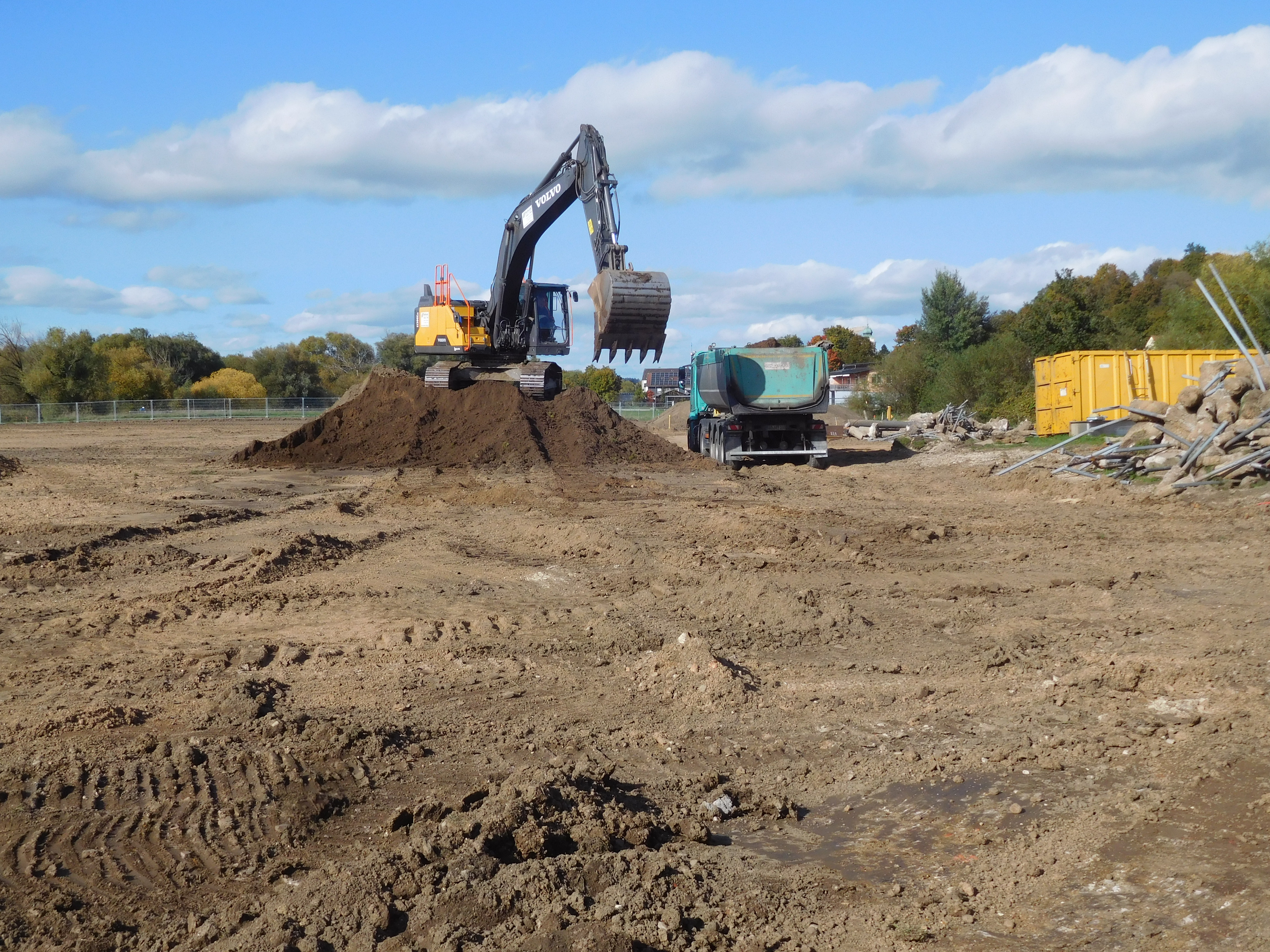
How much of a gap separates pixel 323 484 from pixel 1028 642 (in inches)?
574

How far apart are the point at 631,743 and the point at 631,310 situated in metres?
12.3

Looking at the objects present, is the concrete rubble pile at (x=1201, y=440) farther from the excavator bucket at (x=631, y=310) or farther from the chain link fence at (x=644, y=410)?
the chain link fence at (x=644, y=410)

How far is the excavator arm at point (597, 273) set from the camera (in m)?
17.4

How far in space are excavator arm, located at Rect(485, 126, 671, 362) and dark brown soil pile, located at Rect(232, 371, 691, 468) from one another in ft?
5.63

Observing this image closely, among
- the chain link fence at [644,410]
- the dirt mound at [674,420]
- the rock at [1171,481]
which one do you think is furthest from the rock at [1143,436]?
the chain link fence at [644,410]

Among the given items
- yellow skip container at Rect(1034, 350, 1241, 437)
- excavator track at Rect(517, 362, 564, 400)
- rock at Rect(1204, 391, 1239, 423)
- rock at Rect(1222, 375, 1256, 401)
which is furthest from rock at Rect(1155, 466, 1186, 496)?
excavator track at Rect(517, 362, 564, 400)

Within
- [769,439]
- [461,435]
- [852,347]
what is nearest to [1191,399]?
[769,439]

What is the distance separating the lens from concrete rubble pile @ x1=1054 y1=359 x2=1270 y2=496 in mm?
15594

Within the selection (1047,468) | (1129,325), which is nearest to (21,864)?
(1047,468)

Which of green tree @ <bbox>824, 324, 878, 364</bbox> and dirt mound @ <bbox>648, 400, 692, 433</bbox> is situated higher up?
green tree @ <bbox>824, 324, 878, 364</bbox>

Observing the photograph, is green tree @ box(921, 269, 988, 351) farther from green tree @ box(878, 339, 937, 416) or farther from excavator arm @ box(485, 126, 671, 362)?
excavator arm @ box(485, 126, 671, 362)

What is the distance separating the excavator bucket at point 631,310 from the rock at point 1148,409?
8.49 meters

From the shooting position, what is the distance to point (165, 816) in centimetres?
446

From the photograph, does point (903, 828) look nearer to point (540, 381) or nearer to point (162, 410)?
point (540, 381)
